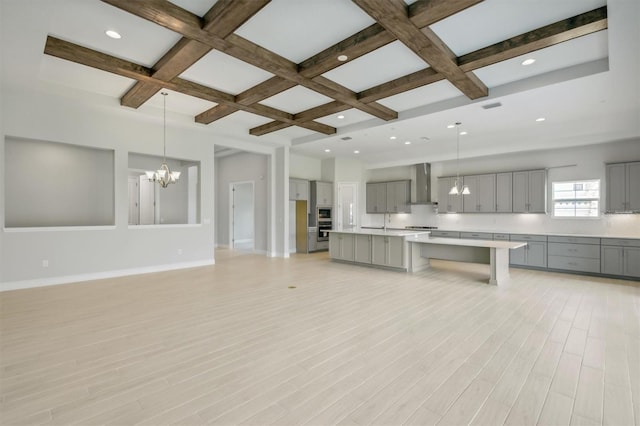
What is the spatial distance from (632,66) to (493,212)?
14.2 feet

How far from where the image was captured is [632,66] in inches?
148

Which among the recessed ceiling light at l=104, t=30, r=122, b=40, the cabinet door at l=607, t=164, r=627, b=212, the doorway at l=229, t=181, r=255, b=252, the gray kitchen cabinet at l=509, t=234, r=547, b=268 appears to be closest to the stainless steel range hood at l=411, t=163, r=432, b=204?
the gray kitchen cabinet at l=509, t=234, r=547, b=268

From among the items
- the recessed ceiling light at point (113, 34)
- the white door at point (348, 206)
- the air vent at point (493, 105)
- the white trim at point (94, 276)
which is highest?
the recessed ceiling light at point (113, 34)

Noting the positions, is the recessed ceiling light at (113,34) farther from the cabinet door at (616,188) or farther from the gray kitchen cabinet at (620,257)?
the cabinet door at (616,188)

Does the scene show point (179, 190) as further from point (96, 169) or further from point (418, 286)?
point (418, 286)

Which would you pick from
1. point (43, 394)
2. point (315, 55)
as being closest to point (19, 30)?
point (315, 55)

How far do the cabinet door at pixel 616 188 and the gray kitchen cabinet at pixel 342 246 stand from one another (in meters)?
5.27

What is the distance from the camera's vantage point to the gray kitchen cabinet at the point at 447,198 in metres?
8.26

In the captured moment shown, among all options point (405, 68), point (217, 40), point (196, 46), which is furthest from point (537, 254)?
point (196, 46)

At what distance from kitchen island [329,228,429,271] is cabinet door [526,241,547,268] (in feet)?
7.32

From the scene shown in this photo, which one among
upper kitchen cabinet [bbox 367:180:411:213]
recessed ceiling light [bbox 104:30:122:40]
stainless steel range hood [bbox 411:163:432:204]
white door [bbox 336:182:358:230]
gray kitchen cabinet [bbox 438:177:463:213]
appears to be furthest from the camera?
white door [bbox 336:182:358:230]

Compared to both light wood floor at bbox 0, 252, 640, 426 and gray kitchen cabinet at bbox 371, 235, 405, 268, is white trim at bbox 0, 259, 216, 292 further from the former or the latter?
gray kitchen cabinet at bbox 371, 235, 405, 268

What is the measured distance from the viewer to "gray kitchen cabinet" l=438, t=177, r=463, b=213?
27.1ft

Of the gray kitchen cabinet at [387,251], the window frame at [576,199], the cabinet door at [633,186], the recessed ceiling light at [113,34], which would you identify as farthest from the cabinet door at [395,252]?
the recessed ceiling light at [113,34]
